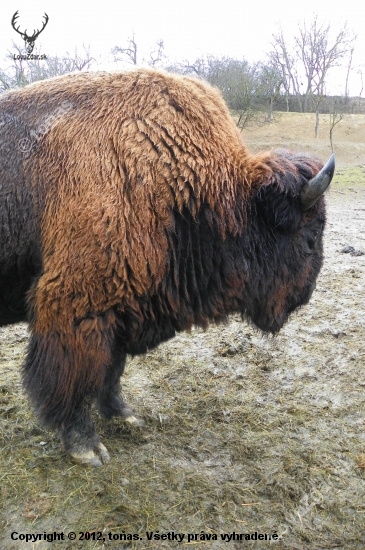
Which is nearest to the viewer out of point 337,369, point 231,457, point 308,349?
point 231,457

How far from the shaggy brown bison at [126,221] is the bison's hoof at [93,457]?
0.01m

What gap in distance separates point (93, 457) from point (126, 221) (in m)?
1.70

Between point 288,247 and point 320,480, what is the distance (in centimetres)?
158

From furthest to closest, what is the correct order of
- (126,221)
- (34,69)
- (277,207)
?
1. (34,69)
2. (277,207)
3. (126,221)

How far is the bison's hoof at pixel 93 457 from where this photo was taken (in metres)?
3.10

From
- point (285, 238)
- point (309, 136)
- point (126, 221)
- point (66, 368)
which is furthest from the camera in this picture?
point (309, 136)

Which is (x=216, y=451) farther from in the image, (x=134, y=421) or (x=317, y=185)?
(x=317, y=185)

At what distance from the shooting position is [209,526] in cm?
266

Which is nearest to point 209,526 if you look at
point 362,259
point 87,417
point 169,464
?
point 169,464

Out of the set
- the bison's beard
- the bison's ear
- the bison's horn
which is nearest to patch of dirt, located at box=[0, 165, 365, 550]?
the bison's beard

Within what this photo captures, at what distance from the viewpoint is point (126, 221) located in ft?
8.38

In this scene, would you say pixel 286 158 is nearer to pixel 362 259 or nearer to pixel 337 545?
pixel 337 545

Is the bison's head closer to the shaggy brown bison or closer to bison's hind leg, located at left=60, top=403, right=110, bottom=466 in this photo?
the shaggy brown bison

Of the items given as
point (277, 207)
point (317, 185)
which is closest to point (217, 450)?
point (277, 207)
